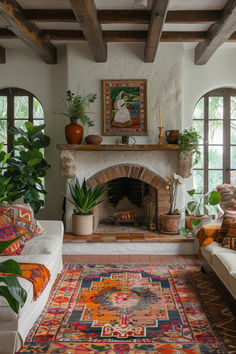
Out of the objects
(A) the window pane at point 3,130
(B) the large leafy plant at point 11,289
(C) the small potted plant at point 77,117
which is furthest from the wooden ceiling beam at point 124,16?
(B) the large leafy plant at point 11,289

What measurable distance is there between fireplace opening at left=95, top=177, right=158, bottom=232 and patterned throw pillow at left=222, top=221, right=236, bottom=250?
1.99 metres

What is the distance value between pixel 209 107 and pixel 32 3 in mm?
3106

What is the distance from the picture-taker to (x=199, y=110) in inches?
217

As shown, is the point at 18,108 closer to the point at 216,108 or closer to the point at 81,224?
the point at 81,224

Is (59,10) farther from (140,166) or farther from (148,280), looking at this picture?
(148,280)

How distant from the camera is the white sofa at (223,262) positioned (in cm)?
266

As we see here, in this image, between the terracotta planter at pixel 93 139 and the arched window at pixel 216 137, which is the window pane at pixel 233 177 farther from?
the terracotta planter at pixel 93 139

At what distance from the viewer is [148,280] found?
357 cm

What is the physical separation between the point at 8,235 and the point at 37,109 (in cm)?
286

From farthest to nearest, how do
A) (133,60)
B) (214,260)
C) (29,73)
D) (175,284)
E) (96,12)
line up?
(29,73)
(133,60)
(96,12)
(175,284)
(214,260)

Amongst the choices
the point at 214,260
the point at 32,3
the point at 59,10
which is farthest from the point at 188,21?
the point at 214,260

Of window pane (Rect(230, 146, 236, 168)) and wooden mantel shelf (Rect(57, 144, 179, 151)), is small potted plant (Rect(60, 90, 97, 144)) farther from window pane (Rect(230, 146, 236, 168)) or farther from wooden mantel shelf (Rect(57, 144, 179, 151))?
window pane (Rect(230, 146, 236, 168))

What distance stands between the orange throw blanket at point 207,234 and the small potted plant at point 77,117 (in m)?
2.14

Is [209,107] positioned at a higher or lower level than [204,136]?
higher
